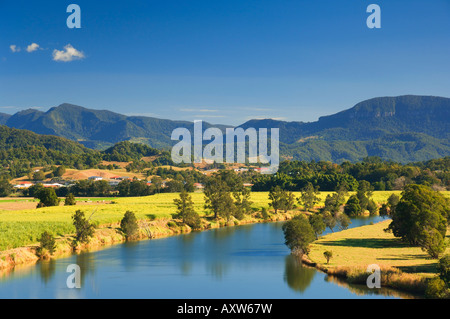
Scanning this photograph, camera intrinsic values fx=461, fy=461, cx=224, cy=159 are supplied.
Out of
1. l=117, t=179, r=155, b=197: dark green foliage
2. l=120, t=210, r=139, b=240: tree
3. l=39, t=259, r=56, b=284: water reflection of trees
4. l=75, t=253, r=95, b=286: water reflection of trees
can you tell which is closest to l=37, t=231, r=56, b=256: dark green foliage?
l=39, t=259, r=56, b=284: water reflection of trees

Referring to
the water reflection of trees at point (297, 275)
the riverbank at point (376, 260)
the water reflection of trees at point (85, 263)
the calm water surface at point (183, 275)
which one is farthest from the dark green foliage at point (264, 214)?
the water reflection of trees at point (85, 263)

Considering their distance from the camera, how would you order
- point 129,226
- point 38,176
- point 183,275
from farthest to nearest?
point 38,176 < point 129,226 < point 183,275

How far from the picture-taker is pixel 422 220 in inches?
1423

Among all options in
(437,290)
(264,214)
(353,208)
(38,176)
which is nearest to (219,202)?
(264,214)

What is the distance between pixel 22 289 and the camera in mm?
27812

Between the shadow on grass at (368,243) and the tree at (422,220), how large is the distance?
3.64ft

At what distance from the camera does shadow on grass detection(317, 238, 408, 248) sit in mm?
40031

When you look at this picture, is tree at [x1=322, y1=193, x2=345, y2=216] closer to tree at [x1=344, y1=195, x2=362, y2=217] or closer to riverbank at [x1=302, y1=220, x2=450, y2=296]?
tree at [x1=344, y1=195, x2=362, y2=217]

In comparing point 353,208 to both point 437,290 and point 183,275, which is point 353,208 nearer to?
point 183,275

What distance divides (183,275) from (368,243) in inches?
708

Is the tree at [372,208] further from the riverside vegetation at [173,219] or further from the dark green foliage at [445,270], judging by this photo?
the dark green foliage at [445,270]

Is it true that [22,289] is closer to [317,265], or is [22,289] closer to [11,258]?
[11,258]
